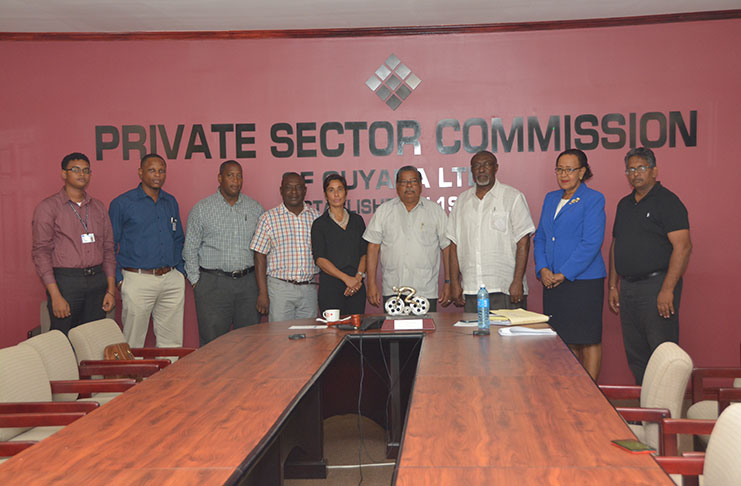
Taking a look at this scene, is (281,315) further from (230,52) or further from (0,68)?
(0,68)

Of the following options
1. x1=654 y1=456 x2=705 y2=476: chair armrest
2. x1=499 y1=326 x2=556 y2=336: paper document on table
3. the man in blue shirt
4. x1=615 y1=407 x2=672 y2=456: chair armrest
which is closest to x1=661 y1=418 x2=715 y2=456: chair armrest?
x1=615 y1=407 x2=672 y2=456: chair armrest

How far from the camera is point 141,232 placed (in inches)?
200

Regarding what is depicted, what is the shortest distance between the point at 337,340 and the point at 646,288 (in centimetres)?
229

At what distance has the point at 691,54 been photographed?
17.8 ft

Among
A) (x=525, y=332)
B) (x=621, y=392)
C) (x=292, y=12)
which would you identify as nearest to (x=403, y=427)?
(x=621, y=392)

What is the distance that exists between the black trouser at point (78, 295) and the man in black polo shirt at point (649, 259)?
394 cm

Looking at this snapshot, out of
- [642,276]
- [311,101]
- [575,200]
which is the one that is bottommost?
[642,276]

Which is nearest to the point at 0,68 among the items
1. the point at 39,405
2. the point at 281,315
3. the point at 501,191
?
the point at 281,315

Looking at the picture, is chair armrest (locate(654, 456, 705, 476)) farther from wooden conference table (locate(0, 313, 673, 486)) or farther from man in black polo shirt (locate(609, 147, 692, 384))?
man in black polo shirt (locate(609, 147, 692, 384))

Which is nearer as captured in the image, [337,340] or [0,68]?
[337,340]

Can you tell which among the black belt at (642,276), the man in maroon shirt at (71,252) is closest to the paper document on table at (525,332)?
the black belt at (642,276)

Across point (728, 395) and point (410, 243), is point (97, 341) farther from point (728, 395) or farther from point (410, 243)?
point (728, 395)

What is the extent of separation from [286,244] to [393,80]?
184cm

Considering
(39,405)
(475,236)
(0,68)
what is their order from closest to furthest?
1. (39,405)
2. (475,236)
3. (0,68)
